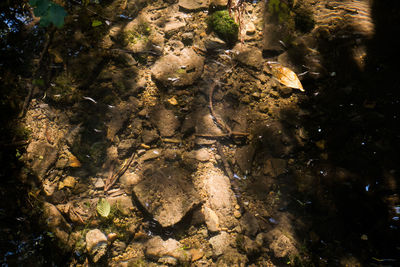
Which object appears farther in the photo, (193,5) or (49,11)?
(193,5)

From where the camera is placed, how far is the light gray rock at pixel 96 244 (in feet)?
8.91

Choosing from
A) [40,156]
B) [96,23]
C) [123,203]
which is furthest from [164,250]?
[96,23]

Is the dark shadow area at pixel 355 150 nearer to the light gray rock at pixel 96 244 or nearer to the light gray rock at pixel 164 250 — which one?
the light gray rock at pixel 164 250

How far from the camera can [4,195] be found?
2814 mm

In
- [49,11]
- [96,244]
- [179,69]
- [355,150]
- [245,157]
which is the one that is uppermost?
[49,11]

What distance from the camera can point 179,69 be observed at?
148 inches

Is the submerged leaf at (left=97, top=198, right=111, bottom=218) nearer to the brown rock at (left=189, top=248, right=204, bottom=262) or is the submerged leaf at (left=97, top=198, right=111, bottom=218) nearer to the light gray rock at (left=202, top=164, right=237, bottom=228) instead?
the brown rock at (left=189, top=248, right=204, bottom=262)

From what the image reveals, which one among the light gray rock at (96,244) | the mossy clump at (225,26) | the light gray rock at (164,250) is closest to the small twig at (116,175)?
the light gray rock at (96,244)

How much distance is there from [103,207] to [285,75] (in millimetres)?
3517

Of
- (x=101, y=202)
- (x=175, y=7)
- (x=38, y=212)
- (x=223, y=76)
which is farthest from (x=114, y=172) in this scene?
(x=175, y=7)

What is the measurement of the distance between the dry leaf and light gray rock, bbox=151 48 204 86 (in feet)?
4.19

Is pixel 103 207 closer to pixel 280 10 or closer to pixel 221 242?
pixel 221 242

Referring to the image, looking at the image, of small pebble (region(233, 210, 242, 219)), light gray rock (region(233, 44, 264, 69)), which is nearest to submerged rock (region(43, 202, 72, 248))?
small pebble (region(233, 210, 242, 219))

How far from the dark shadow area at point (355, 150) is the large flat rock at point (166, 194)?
1.64m
